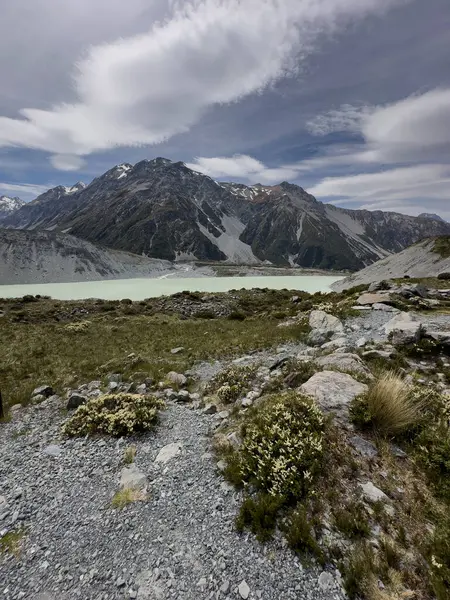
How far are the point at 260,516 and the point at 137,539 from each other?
199 centimetres

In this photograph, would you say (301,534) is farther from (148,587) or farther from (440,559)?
(148,587)

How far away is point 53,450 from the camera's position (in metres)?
7.48

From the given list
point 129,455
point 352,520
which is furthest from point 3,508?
point 352,520

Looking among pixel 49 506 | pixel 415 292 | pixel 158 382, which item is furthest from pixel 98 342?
pixel 415 292

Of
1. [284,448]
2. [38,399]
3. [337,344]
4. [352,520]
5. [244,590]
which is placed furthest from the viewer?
[337,344]

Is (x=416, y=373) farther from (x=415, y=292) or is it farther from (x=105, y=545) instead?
(x=415, y=292)

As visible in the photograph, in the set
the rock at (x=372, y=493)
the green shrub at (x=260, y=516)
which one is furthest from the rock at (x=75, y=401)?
the rock at (x=372, y=493)

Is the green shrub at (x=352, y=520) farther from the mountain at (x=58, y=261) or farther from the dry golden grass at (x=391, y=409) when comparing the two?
the mountain at (x=58, y=261)

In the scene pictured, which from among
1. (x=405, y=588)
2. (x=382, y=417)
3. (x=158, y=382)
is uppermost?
(x=382, y=417)

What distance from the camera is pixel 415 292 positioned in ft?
88.5

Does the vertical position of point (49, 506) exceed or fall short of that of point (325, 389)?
it falls short

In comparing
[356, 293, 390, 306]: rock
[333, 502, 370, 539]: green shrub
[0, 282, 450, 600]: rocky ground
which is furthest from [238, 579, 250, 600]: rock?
[356, 293, 390, 306]: rock

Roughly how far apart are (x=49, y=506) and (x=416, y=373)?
412 inches

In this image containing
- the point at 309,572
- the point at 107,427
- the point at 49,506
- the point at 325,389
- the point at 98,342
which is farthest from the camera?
the point at 98,342
